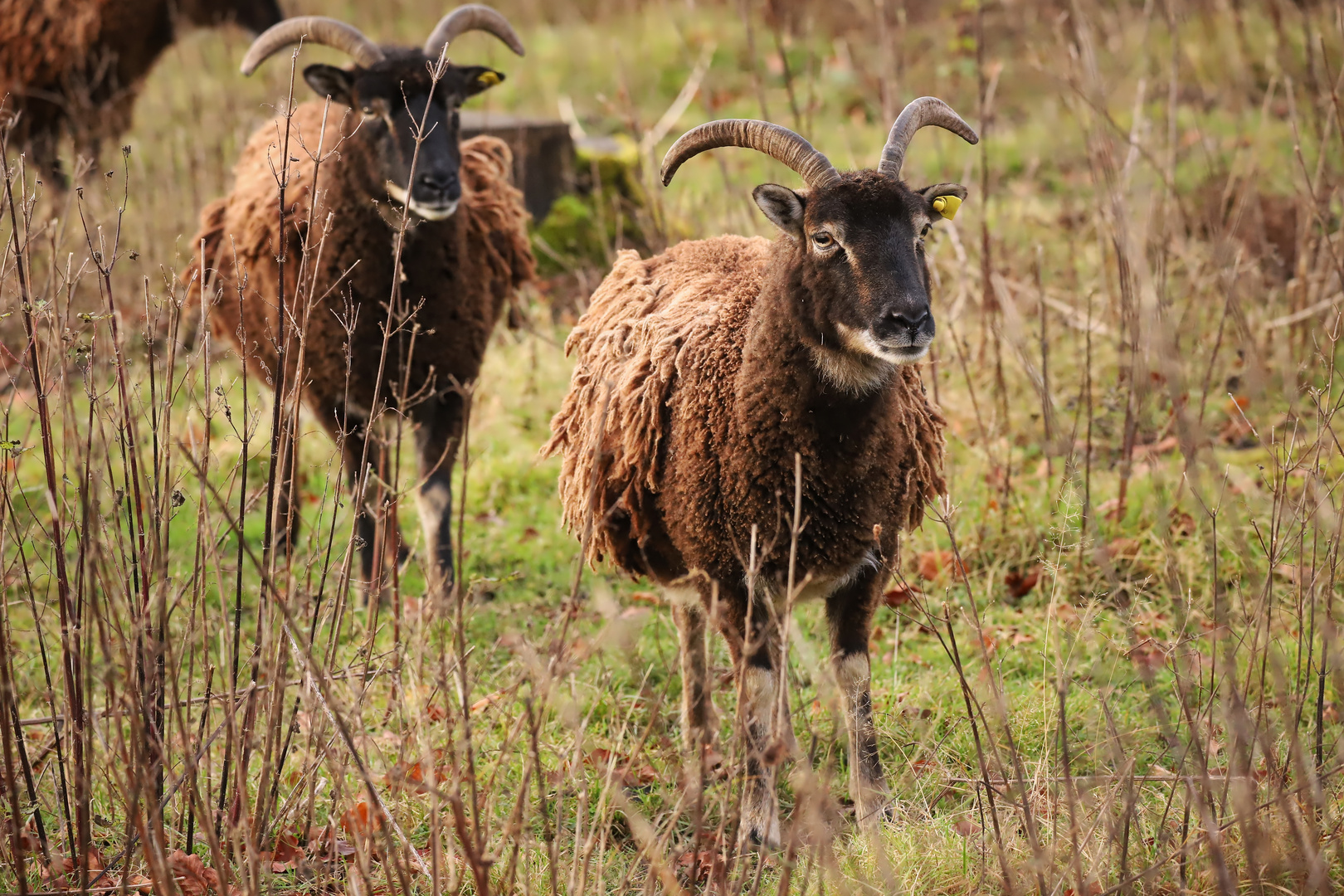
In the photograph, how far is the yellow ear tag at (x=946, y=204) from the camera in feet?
12.1

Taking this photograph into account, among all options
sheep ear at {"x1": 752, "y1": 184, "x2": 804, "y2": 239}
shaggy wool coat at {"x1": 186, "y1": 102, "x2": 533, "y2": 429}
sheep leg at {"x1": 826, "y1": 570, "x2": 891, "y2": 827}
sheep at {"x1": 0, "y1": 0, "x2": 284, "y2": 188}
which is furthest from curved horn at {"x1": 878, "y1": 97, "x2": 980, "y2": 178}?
sheep at {"x1": 0, "y1": 0, "x2": 284, "y2": 188}

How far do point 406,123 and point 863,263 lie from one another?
2410 millimetres

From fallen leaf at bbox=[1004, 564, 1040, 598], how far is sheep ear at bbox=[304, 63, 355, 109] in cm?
331

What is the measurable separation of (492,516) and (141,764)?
11.8ft

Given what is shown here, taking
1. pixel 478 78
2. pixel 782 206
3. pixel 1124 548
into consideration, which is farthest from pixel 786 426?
pixel 478 78

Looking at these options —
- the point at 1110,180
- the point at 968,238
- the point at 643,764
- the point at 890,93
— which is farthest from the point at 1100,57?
the point at 643,764

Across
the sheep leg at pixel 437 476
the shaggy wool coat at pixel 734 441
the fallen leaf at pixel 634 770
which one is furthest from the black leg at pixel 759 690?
the sheep leg at pixel 437 476

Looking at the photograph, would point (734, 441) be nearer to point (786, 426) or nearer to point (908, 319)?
point (786, 426)

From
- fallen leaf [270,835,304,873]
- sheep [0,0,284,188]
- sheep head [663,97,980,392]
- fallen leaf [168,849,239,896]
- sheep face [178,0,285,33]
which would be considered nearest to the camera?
fallen leaf [168,849,239,896]

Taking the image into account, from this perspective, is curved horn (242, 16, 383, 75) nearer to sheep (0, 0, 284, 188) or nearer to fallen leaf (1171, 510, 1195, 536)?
sheep (0, 0, 284, 188)

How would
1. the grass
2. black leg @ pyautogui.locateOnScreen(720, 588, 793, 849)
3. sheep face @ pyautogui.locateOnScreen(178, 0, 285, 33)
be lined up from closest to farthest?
the grass
black leg @ pyautogui.locateOnScreen(720, 588, 793, 849)
sheep face @ pyautogui.locateOnScreen(178, 0, 285, 33)

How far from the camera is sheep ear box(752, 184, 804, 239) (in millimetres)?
3498

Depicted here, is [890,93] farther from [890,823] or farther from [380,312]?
[890,823]

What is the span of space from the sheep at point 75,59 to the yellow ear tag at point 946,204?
5.41 meters
